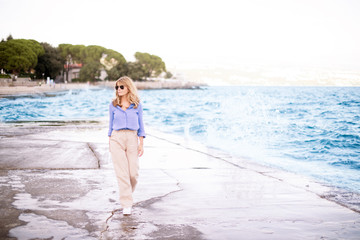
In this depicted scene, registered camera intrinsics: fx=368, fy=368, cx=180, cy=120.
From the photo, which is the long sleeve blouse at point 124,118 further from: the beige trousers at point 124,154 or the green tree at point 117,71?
the green tree at point 117,71

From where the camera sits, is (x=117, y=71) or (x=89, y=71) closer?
(x=89, y=71)

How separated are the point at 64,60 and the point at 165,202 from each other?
106 metres

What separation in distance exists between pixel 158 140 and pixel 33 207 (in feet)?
22.2

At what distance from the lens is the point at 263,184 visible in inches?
220

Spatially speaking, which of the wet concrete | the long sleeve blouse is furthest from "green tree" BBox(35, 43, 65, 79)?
the long sleeve blouse

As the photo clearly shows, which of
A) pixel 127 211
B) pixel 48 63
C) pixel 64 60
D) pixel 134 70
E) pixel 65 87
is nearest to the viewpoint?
pixel 127 211

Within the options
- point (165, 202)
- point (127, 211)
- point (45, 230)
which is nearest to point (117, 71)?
point (165, 202)

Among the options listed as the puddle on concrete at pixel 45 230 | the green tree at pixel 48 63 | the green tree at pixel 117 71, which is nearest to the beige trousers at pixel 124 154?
the puddle on concrete at pixel 45 230

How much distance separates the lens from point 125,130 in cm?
419

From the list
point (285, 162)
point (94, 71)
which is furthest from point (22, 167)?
point (94, 71)

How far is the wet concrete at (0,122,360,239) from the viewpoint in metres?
3.55

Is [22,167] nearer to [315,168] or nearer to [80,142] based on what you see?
[80,142]

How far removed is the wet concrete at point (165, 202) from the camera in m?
3.55

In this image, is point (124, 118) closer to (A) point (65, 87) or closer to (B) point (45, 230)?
(B) point (45, 230)
